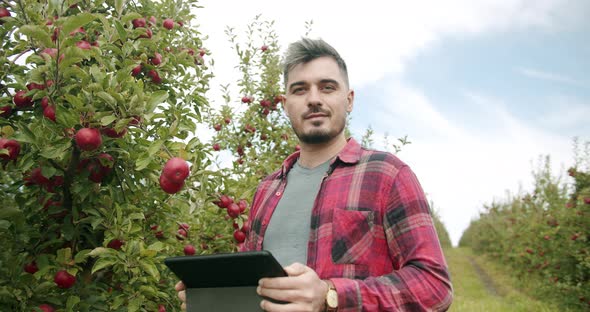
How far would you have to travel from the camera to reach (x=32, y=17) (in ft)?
6.39

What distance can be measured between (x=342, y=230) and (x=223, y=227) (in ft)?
6.52

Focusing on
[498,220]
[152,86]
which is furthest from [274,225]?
[498,220]

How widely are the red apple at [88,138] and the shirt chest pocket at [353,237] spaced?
2.79 feet

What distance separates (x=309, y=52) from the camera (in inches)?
77.7

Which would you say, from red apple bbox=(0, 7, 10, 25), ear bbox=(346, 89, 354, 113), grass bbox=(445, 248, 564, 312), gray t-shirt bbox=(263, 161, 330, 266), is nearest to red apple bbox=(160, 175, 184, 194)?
gray t-shirt bbox=(263, 161, 330, 266)

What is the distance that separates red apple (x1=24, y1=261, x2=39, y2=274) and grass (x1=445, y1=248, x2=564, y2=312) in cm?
677

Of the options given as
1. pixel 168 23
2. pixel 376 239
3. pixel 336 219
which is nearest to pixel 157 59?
pixel 168 23

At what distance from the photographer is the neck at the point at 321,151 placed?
1.99 meters

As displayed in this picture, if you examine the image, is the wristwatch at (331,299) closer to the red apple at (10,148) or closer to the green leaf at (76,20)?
A: the green leaf at (76,20)

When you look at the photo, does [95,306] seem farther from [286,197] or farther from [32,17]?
[32,17]

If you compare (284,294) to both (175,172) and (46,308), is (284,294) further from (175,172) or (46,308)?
(46,308)

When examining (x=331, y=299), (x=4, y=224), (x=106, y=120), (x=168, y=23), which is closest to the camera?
(x=331, y=299)

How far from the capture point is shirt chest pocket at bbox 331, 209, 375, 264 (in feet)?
5.14

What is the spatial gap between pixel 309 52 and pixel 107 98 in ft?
2.72
